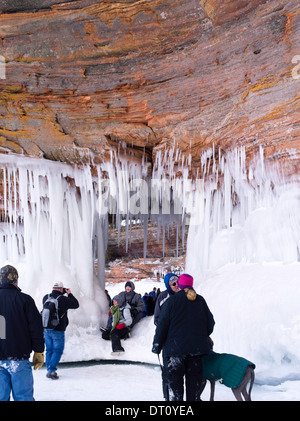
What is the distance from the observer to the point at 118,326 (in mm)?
7656

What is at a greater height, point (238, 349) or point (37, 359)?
point (37, 359)

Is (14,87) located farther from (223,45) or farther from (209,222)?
(209,222)

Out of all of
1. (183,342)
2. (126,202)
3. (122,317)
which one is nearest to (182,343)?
(183,342)

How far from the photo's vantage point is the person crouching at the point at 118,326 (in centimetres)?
753

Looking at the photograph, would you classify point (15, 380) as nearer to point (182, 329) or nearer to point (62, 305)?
point (182, 329)

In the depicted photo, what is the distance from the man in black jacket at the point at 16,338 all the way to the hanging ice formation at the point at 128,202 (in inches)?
186

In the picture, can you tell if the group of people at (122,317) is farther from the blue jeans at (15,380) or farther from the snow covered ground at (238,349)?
the blue jeans at (15,380)

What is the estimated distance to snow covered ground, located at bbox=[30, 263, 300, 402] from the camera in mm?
4980

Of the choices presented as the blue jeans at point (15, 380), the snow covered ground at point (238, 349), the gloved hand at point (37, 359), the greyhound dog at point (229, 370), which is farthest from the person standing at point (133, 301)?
the blue jeans at point (15, 380)

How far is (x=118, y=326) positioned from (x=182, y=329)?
4379 millimetres

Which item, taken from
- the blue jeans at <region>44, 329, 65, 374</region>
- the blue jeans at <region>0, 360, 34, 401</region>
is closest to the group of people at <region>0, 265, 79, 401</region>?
the blue jeans at <region>0, 360, 34, 401</region>

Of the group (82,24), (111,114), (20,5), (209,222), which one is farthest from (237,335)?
(20,5)

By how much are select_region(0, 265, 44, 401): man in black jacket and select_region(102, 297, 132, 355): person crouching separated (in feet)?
13.4
